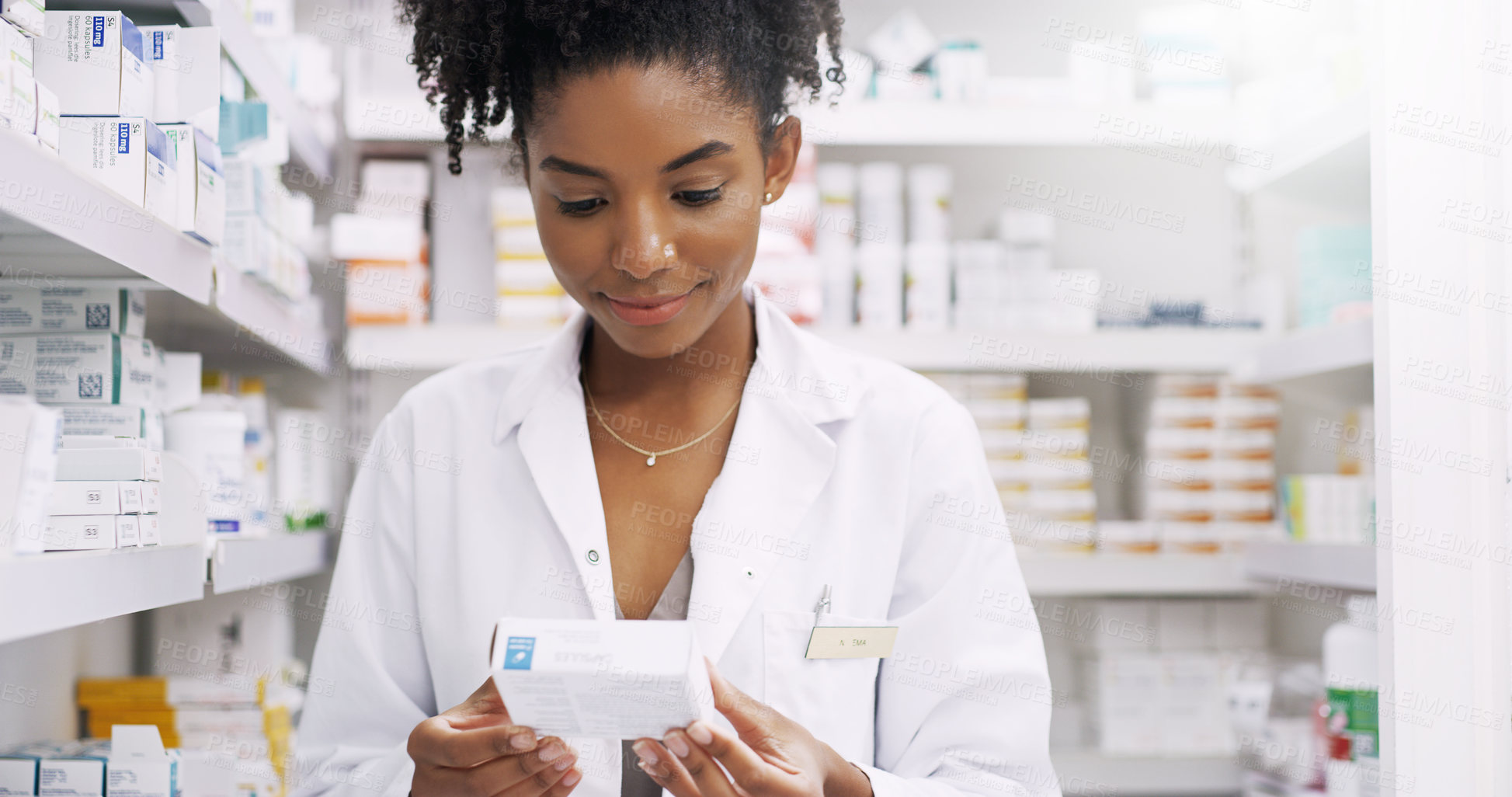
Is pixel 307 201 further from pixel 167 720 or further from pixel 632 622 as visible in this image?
pixel 632 622

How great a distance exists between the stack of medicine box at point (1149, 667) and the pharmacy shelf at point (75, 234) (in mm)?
1937

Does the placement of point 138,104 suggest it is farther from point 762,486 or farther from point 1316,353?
point 1316,353

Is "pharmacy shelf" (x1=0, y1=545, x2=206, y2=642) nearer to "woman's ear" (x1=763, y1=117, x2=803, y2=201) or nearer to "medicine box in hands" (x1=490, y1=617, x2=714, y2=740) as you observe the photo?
"medicine box in hands" (x1=490, y1=617, x2=714, y2=740)

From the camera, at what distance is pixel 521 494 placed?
133cm

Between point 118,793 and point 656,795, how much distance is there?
61cm

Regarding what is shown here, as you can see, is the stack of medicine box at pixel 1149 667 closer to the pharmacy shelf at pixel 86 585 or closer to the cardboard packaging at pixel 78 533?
the pharmacy shelf at pixel 86 585

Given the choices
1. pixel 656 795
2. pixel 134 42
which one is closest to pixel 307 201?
pixel 134 42

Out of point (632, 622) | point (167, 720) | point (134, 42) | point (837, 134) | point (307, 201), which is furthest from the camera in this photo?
point (837, 134)

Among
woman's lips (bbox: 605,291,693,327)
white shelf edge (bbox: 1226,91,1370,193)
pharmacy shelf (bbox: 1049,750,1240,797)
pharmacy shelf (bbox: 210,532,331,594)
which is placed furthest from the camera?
pharmacy shelf (bbox: 1049,750,1240,797)

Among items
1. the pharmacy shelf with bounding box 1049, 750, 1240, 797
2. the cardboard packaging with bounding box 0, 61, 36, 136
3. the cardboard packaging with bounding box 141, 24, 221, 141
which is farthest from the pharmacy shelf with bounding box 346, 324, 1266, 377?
the cardboard packaging with bounding box 0, 61, 36, 136

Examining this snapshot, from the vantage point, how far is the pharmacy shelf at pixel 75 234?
0.84 metres

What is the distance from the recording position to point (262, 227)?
1.69 meters

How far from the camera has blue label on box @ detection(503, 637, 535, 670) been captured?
0.86m

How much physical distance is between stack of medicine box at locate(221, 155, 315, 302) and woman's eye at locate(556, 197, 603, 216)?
2.16ft
